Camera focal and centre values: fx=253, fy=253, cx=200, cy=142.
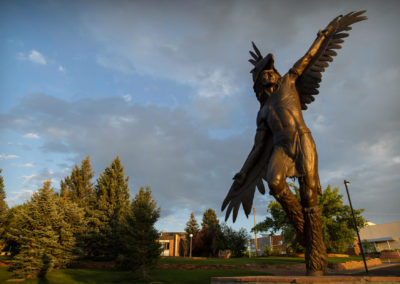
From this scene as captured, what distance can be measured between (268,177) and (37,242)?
2034cm

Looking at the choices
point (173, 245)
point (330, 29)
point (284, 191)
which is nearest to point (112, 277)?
point (284, 191)

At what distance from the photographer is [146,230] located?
18906 mm

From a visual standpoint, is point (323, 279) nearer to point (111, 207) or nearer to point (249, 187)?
point (249, 187)

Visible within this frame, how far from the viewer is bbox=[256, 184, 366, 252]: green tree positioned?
99.1ft

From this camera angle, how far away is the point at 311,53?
17.6 feet

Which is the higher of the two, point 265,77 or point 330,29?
point 330,29

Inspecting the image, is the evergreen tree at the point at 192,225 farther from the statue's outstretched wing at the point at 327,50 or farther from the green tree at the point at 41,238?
the statue's outstretched wing at the point at 327,50

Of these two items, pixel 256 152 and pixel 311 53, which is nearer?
pixel 311 53

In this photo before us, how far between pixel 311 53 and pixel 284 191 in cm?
300

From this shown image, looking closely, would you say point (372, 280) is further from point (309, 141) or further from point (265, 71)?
point (265, 71)

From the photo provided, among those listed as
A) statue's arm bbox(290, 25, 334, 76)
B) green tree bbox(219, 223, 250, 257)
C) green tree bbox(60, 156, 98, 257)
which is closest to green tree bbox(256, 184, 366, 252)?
green tree bbox(219, 223, 250, 257)

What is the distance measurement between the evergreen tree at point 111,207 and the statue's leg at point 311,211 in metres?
25.5

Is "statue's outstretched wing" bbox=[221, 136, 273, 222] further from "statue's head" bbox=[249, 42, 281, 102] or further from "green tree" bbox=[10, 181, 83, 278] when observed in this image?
"green tree" bbox=[10, 181, 83, 278]

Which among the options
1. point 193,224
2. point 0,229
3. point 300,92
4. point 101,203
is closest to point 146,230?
point 101,203
